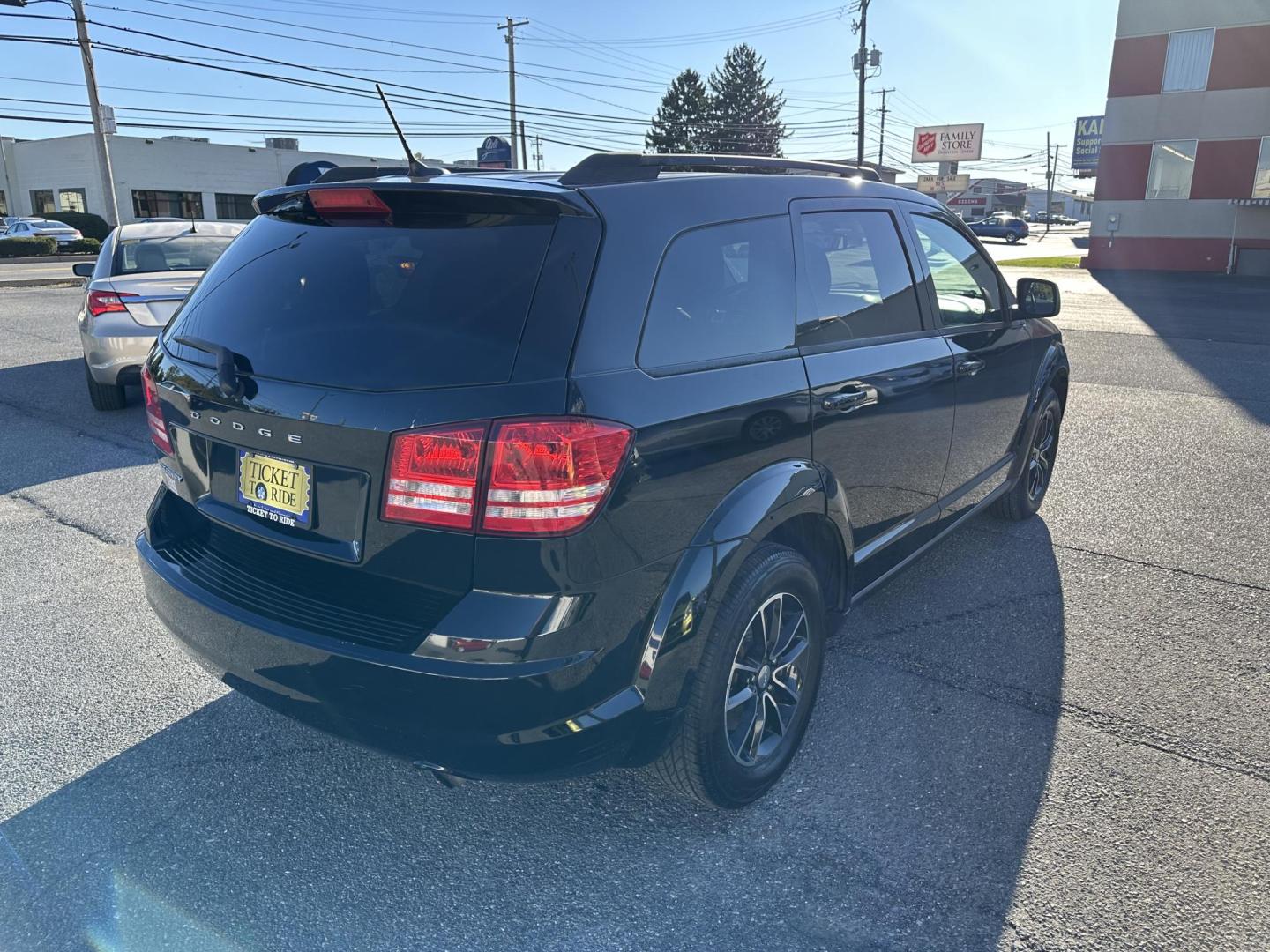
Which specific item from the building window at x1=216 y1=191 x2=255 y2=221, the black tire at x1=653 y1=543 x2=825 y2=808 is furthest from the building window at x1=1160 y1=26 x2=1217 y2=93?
the building window at x1=216 y1=191 x2=255 y2=221

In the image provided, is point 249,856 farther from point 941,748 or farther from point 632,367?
point 941,748

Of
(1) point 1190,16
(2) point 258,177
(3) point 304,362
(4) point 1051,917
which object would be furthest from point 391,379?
(2) point 258,177

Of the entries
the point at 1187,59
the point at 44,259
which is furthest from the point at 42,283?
the point at 1187,59

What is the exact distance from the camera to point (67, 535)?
16.1 feet

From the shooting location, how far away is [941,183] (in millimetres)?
55406

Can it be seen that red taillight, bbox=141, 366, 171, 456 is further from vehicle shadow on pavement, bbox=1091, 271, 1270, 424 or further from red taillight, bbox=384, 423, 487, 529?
vehicle shadow on pavement, bbox=1091, 271, 1270, 424

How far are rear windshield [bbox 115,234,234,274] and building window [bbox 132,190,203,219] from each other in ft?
155

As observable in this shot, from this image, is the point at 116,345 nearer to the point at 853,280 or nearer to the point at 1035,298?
the point at 853,280

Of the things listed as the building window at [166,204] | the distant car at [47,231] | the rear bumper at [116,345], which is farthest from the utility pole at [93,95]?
the building window at [166,204]

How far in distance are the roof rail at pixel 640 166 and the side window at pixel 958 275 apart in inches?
38.9

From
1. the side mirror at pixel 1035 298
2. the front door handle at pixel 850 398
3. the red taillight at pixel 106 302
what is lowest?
the red taillight at pixel 106 302

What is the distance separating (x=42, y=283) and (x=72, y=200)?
36.0m

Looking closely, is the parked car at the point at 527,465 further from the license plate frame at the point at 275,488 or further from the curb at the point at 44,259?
the curb at the point at 44,259

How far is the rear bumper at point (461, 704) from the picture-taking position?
2.02 meters
